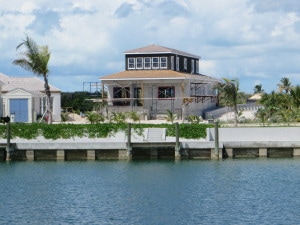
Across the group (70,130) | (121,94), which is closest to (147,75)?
(121,94)

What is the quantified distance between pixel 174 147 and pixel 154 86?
25768 millimetres

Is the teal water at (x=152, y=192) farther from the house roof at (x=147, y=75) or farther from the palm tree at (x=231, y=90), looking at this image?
the house roof at (x=147, y=75)

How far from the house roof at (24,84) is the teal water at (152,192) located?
26.9m

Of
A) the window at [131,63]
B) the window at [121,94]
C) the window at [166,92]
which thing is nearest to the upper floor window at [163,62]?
the window at [131,63]

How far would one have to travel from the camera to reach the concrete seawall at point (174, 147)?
48531 millimetres

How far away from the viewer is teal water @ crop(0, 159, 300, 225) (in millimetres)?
30969

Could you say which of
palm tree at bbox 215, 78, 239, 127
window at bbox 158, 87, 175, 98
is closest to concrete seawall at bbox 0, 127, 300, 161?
palm tree at bbox 215, 78, 239, 127

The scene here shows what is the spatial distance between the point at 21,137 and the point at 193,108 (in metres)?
27.0

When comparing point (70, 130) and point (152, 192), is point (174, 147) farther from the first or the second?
point (152, 192)

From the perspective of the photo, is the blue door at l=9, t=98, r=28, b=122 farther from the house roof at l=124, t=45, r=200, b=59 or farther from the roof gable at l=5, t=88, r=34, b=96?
the house roof at l=124, t=45, r=200, b=59

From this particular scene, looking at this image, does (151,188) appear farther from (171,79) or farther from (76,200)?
(171,79)

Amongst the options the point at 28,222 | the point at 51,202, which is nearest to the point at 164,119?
the point at 51,202

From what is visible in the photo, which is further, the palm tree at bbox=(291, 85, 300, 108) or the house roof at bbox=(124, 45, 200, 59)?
the house roof at bbox=(124, 45, 200, 59)

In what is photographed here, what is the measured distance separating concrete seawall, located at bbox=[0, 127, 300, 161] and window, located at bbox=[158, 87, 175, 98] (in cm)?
2423
